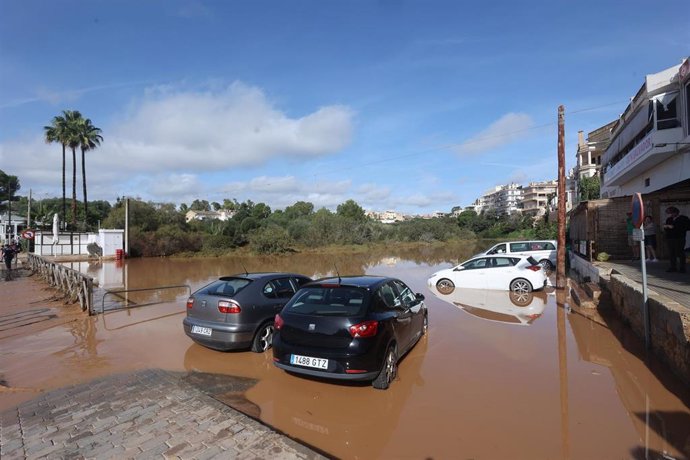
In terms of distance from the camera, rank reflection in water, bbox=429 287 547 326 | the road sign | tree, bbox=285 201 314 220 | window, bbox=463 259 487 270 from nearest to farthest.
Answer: the road sign → reflection in water, bbox=429 287 547 326 → window, bbox=463 259 487 270 → tree, bbox=285 201 314 220

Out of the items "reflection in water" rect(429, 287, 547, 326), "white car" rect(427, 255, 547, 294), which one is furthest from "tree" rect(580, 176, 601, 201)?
"reflection in water" rect(429, 287, 547, 326)

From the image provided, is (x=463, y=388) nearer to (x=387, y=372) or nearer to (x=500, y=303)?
(x=387, y=372)

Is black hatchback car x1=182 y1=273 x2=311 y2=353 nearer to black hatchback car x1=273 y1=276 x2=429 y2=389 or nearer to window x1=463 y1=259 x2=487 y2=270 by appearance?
black hatchback car x1=273 y1=276 x2=429 y2=389

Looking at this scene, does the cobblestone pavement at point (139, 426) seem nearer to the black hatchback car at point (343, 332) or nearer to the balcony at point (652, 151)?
the black hatchback car at point (343, 332)

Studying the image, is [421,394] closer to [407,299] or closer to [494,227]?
[407,299]

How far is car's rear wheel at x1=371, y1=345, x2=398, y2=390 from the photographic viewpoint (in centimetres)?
510

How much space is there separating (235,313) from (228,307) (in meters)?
0.15

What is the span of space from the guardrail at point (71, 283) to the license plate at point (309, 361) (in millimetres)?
7625

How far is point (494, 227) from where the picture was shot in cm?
7912

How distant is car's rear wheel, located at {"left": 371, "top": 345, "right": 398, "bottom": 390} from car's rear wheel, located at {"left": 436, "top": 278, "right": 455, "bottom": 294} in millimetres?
8512

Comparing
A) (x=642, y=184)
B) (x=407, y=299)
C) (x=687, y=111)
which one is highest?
(x=687, y=111)

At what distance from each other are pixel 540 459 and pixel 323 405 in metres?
2.36

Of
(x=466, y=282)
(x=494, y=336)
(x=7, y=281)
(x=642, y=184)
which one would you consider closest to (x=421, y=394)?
(x=494, y=336)

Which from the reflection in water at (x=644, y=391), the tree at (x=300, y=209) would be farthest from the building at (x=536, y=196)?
the reflection in water at (x=644, y=391)
